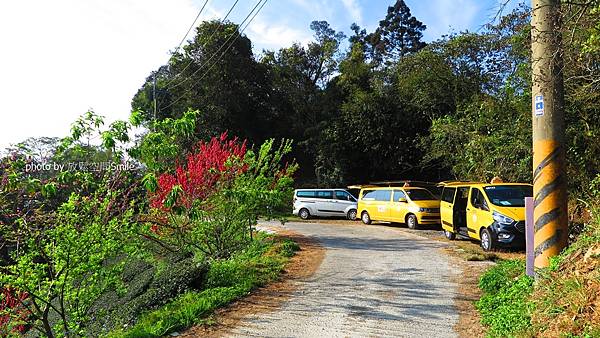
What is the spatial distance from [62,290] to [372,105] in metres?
Result: 23.7

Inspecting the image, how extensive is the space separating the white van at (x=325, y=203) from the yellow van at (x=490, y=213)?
11.4m

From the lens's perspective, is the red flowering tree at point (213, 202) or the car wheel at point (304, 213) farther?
the car wheel at point (304, 213)

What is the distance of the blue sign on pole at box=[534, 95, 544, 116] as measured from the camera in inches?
250

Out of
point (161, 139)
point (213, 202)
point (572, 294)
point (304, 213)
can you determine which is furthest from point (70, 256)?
point (304, 213)

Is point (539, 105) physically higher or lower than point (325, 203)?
higher

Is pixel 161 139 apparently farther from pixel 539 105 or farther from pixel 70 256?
pixel 539 105

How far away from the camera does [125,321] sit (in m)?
8.20

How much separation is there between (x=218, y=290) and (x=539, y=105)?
5657 mm

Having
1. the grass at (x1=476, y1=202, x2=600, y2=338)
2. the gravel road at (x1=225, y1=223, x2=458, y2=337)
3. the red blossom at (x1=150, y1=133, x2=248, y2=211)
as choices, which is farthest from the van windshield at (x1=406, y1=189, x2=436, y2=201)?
the grass at (x1=476, y1=202, x2=600, y2=338)

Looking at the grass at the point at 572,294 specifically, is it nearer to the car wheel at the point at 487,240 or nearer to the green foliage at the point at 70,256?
the car wheel at the point at 487,240

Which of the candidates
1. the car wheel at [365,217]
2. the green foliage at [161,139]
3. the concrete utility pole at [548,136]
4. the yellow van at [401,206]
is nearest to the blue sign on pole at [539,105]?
the concrete utility pole at [548,136]

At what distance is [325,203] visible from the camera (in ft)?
86.2

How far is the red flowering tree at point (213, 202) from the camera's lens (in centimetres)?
1100

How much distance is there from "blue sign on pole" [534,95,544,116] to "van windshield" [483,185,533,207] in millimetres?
6019
